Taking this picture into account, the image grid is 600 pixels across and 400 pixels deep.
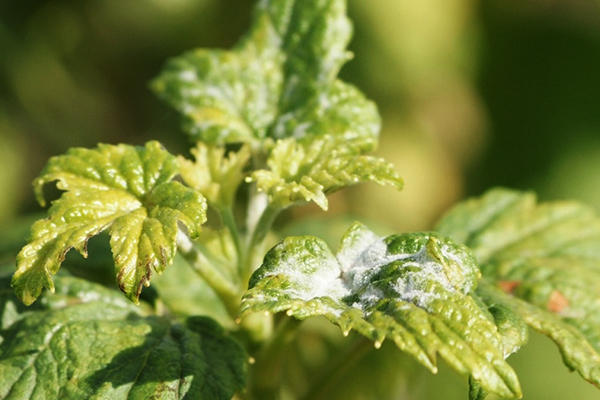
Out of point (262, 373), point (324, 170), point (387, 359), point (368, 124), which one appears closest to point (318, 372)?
point (387, 359)

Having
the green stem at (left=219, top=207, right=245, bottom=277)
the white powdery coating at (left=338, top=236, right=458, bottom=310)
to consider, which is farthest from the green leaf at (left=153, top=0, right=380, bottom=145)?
the white powdery coating at (left=338, top=236, right=458, bottom=310)

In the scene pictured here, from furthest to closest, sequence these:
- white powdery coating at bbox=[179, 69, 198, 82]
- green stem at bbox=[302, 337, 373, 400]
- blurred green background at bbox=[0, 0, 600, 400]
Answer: blurred green background at bbox=[0, 0, 600, 400] → white powdery coating at bbox=[179, 69, 198, 82] → green stem at bbox=[302, 337, 373, 400]

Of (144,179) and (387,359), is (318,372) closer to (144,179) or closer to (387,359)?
(387,359)

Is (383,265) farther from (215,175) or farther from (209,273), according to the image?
(215,175)

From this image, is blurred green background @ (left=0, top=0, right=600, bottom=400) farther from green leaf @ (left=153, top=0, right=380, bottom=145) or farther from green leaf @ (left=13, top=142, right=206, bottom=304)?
green leaf @ (left=13, top=142, right=206, bottom=304)

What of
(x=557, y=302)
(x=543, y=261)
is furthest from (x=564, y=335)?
(x=543, y=261)
